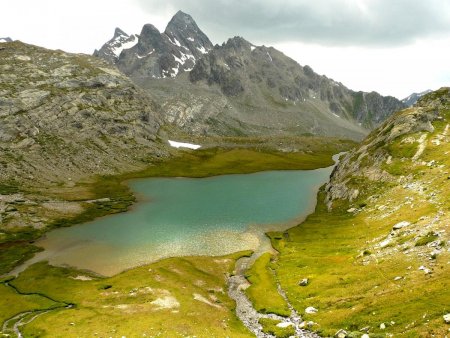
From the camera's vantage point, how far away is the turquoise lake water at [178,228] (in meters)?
100

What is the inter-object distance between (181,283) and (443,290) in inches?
2007

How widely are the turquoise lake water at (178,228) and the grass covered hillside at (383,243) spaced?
36.5 feet

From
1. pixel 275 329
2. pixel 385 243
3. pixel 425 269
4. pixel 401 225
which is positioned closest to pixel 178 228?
pixel 385 243

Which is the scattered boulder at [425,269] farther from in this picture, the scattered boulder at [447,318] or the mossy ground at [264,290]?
the mossy ground at [264,290]

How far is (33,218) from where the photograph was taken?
136375mm

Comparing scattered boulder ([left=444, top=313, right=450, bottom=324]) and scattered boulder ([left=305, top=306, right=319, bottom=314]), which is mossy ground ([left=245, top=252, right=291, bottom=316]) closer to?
scattered boulder ([left=305, top=306, right=319, bottom=314])

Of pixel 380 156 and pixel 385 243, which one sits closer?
pixel 385 243

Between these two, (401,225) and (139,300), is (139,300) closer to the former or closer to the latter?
(139,300)

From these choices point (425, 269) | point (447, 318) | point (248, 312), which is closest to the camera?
point (447, 318)

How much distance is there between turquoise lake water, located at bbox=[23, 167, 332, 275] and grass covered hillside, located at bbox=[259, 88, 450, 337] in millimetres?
11115

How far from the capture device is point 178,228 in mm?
119750

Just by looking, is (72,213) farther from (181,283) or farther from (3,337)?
(3,337)

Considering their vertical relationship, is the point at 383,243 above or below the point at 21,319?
above

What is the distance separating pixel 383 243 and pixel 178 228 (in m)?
66.6
